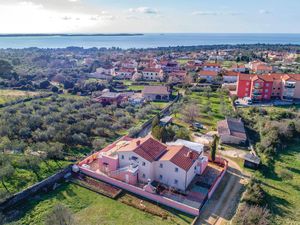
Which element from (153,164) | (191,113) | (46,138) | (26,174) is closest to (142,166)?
(153,164)

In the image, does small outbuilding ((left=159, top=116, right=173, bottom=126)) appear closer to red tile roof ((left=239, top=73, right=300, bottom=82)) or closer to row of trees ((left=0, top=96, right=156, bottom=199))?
row of trees ((left=0, top=96, right=156, bottom=199))

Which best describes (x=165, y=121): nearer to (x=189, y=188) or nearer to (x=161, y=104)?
(x=161, y=104)

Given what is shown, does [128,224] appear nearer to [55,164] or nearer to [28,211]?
[28,211]

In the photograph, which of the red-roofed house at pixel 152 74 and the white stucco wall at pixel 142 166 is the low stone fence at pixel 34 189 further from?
the red-roofed house at pixel 152 74

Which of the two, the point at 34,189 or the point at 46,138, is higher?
the point at 46,138

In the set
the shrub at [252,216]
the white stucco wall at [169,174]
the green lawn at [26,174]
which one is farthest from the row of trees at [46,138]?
the shrub at [252,216]

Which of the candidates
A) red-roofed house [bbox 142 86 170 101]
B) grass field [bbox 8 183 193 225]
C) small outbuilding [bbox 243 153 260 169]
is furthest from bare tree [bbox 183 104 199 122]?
grass field [bbox 8 183 193 225]

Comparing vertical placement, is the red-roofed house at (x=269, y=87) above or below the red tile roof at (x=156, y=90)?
above

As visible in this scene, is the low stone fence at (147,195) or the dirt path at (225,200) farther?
the low stone fence at (147,195)
